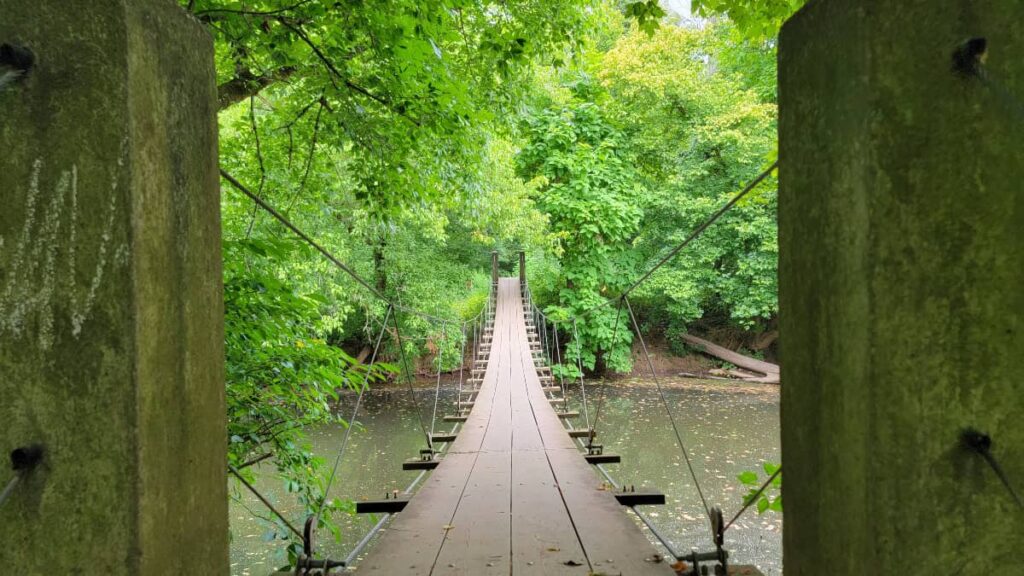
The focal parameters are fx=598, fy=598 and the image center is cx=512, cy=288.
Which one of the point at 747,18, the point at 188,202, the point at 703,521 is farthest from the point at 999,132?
the point at 703,521

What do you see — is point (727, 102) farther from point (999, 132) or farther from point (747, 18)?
point (999, 132)

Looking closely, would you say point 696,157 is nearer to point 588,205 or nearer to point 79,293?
point 588,205

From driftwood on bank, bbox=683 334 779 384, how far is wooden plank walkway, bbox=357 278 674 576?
8.99 m

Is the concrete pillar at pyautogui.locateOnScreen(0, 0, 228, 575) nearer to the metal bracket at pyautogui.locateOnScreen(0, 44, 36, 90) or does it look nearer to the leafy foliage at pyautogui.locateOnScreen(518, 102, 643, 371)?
the metal bracket at pyautogui.locateOnScreen(0, 44, 36, 90)

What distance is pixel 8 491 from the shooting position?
0.57 m

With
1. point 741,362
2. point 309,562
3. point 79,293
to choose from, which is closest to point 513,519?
point 309,562

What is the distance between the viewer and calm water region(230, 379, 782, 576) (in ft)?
16.3

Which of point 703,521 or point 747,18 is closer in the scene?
point 747,18

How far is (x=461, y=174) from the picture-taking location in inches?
145

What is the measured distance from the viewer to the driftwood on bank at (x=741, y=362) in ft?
36.0

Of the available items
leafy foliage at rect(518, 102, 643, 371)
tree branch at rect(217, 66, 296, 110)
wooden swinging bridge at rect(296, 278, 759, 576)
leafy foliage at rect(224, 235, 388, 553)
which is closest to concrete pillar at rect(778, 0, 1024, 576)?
wooden swinging bridge at rect(296, 278, 759, 576)

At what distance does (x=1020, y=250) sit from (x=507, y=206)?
340 inches

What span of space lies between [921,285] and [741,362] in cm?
1200

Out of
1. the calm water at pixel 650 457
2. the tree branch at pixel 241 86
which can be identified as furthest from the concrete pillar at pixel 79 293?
the tree branch at pixel 241 86
